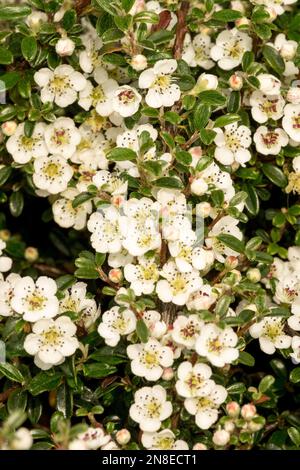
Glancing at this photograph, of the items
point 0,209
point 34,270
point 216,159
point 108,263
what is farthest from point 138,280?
point 0,209

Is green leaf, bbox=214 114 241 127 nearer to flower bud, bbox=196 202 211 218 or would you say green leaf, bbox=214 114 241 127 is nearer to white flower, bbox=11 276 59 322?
flower bud, bbox=196 202 211 218

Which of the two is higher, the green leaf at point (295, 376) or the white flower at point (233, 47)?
the white flower at point (233, 47)

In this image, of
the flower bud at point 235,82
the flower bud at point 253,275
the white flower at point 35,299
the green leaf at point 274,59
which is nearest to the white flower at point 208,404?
the flower bud at point 253,275

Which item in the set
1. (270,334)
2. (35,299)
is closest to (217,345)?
(270,334)

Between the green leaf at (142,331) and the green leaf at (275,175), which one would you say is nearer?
the green leaf at (142,331)

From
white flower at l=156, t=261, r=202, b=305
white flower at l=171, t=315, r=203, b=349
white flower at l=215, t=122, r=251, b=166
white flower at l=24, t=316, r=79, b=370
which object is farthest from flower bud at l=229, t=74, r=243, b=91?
white flower at l=24, t=316, r=79, b=370

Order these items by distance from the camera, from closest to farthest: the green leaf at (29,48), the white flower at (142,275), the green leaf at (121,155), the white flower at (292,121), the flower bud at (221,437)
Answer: the flower bud at (221,437)
the white flower at (142,275)
the green leaf at (121,155)
the green leaf at (29,48)
the white flower at (292,121)

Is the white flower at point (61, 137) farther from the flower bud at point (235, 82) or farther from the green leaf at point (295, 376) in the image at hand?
the green leaf at point (295, 376)

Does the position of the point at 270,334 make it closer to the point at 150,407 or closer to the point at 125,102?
the point at 150,407
